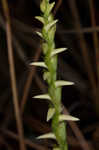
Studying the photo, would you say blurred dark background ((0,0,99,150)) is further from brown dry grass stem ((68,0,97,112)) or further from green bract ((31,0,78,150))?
green bract ((31,0,78,150))

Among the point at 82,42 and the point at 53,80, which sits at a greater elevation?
the point at 82,42

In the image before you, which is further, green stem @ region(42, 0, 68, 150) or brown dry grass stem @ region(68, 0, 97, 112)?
brown dry grass stem @ region(68, 0, 97, 112)

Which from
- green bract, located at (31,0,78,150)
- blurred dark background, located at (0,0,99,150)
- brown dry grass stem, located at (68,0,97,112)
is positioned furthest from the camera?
blurred dark background, located at (0,0,99,150)

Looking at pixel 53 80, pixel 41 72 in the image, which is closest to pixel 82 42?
pixel 41 72

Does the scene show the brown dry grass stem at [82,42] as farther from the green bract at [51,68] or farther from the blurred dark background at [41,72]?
the green bract at [51,68]

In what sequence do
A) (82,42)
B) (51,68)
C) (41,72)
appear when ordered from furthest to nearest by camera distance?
(41,72) → (82,42) → (51,68)

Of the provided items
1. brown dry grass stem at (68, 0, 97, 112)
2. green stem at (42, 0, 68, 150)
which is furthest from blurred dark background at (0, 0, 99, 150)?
green stem at (42, 0, 68, 150)

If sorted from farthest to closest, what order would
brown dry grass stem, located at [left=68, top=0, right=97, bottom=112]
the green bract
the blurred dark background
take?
the blurred dark background, brown dry grass stem, located at [left=68, top=0, right=97, bottom=112], the green bract

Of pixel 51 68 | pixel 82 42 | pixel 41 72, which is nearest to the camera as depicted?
pixel 51 68

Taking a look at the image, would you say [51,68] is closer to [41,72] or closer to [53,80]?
[53,80]

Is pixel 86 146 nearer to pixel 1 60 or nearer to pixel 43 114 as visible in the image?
pixel 43 114

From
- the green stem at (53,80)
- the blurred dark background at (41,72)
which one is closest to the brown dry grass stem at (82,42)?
the blurred dark background at (41,72)

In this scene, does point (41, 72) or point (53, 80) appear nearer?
point (53, 80)
